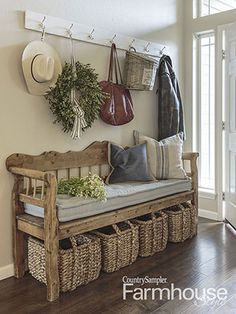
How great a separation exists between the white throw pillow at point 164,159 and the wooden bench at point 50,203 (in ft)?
0.70

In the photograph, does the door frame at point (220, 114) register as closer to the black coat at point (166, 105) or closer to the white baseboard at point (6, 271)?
the black coat at point (166, 105)

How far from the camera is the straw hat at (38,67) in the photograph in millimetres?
2523

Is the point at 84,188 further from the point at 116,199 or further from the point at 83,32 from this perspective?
the point at 83,32

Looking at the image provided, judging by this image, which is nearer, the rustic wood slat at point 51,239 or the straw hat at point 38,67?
the rustic wood slat at point 51,239

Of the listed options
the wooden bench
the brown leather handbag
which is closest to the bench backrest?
the wooden bench

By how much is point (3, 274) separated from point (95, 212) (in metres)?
0.80

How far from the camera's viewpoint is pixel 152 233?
9.68 ft

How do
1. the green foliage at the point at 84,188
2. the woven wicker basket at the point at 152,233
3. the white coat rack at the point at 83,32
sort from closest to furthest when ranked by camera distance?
the green foliage at the point at 84,188, the white coat rack at the point at 83,32, the woven wicker basket at the point at 152,233

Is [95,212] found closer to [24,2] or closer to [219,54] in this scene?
[24,2]

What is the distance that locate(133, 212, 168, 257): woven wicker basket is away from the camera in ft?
9.48

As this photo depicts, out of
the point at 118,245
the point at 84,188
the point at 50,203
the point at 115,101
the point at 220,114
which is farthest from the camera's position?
the point at 220,114

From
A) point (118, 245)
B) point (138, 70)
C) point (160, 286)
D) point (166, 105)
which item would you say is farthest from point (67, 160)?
point (166, 105)

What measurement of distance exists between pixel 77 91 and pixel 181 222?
1505mm

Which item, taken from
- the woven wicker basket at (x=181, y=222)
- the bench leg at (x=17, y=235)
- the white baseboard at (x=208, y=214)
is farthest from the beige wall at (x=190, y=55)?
the bench leg at (x=17, y=235)
